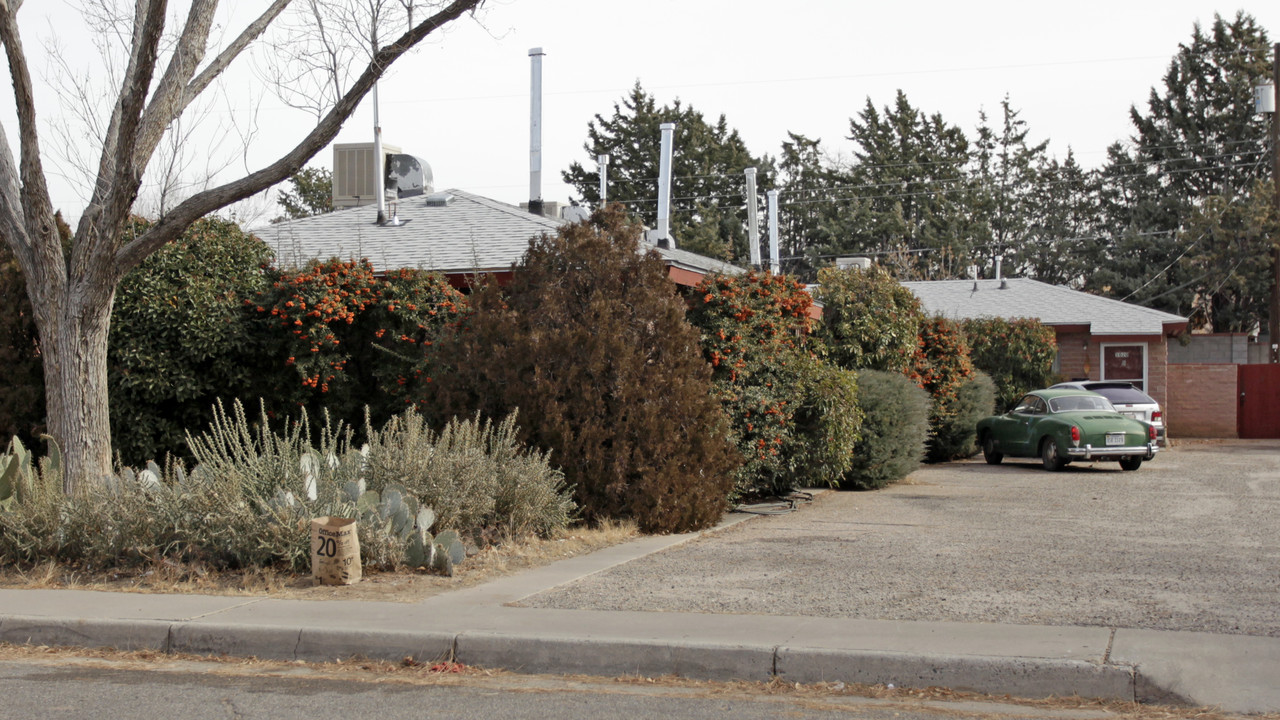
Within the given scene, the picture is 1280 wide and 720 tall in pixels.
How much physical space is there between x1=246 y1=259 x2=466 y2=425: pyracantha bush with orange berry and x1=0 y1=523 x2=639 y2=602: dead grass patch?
183 inches

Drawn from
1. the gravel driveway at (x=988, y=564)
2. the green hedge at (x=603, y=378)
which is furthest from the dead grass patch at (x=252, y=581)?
the green hedge at (x=603, y=378)

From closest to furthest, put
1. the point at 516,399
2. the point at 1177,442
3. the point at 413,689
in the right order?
the point at 413,689
the point at 516,399
the point at 1177,442

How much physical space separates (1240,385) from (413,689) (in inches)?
1132

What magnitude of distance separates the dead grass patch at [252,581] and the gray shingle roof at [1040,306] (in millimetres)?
20670

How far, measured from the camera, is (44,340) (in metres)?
10.4

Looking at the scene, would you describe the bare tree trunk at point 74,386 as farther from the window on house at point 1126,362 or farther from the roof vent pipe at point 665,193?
the window on house at point 1126,362

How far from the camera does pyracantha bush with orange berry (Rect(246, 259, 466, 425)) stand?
13.5 meters

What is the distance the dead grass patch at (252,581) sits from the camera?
835cm

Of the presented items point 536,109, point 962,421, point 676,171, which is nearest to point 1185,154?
point 676,171

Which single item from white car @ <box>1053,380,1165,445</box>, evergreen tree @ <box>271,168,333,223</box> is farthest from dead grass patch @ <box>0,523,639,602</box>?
evergreen tree @ <box>271,168,333,223</box>

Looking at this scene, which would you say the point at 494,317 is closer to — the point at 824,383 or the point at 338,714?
the point at 824,383

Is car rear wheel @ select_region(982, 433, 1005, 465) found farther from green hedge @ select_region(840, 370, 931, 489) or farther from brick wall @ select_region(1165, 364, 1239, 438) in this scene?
brick wall @ select_region(1165, 364, 1239, 438)

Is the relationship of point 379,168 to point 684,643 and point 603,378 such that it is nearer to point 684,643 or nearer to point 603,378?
point 603,378

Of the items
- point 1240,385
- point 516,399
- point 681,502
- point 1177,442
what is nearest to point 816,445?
point 681,502
